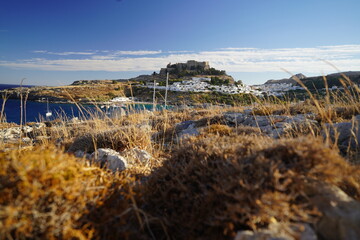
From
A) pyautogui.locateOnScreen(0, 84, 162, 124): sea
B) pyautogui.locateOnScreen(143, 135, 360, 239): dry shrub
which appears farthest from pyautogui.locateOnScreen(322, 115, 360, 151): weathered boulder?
pyautogui.locateOnScreen(0, 84, 162, 124): sea

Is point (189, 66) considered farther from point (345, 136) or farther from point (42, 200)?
point (42, 200)

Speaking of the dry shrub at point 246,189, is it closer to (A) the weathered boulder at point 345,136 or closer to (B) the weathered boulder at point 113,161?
(B) the weathered boulder at point 113,161

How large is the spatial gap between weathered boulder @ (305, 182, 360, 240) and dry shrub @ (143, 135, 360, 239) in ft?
0.24

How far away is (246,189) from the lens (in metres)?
1.53

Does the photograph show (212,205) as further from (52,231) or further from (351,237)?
(52,231)

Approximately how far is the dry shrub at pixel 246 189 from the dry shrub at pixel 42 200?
718mm

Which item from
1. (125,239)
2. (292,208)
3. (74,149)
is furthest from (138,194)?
(74,149)

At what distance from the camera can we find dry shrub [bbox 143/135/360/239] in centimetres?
143

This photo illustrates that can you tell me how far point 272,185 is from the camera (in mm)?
1504

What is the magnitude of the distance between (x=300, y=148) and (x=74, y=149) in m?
4.46

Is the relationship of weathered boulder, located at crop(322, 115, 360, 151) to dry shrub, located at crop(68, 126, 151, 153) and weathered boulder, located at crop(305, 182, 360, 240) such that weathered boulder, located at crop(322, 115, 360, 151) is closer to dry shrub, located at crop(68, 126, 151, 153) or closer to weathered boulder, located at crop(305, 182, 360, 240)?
weathered boulder, located at crop(305, 182, 360, 240)

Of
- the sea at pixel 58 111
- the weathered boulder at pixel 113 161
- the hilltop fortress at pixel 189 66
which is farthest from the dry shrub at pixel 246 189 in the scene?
the hilltop fortress at pixel 189 66

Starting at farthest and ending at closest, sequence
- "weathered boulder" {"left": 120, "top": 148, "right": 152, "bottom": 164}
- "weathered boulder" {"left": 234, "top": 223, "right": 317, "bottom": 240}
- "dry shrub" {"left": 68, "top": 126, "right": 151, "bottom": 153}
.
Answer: "dry shrub" {"left": 68, "top": 126, "right": 151, "bottom": 153}, "weathered boulder" {"left": 120, "top": 148, "right": 152, "bottom": 164}, "weathered boulder" {"left": 234, "top": 223, "right": 317, "bottom": 240}

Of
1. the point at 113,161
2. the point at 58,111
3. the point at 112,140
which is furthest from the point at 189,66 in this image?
the point at 113,161
